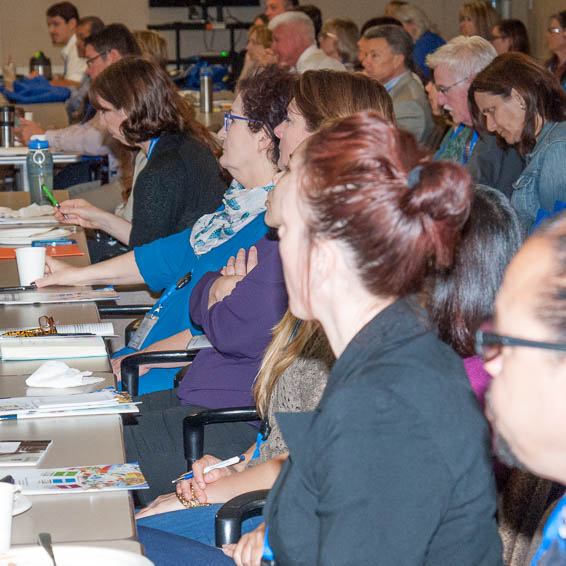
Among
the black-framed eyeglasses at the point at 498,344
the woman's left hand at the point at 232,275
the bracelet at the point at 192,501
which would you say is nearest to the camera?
the black-framed eyeglasses at the point at 498,344

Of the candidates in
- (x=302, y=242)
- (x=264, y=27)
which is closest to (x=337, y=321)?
(x=302, y=242)

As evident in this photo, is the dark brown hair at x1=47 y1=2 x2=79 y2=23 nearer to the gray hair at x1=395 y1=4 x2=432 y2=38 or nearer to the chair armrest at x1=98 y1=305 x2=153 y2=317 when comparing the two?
the gray hair at x1=395 y1=4 x2=432 y2=38

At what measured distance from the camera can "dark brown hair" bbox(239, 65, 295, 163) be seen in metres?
2.39

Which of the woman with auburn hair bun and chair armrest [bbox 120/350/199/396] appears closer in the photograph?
the woman with auburn hair bun

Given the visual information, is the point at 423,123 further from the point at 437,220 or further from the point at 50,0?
the point at 50,0

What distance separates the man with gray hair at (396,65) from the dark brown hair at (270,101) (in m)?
2.98

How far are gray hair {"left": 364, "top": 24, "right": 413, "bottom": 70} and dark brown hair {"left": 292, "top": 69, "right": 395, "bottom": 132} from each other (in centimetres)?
363

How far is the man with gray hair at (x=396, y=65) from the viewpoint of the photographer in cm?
531

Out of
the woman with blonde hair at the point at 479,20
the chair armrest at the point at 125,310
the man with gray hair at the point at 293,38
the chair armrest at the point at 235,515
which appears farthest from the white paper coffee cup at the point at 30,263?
the woman with blonde hair at the point at 479,20

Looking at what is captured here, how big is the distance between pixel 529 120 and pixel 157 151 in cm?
151

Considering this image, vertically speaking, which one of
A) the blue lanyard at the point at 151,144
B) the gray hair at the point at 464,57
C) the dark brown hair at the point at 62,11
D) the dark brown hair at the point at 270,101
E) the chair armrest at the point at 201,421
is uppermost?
the dark brown hair at the point at 62,11

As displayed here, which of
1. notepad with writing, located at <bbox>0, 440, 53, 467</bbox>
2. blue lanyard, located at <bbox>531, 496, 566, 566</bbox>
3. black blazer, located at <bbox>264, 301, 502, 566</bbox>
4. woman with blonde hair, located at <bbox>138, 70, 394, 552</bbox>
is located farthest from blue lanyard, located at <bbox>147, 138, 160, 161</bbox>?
blue lanyard, located at <bbox>531, 496, 566, 566</bbox>

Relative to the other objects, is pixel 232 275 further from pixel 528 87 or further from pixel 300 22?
pixel 300 22

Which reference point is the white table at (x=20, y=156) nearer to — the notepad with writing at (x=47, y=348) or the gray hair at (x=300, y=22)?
the gray hair at (x=300, y=22)
